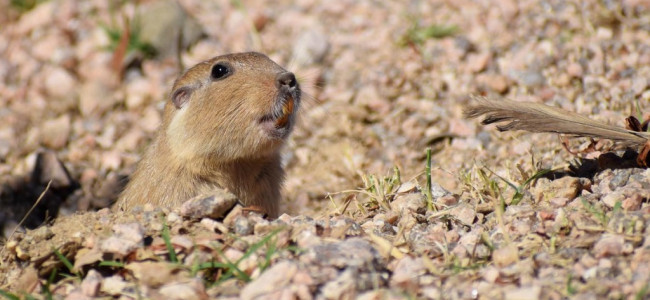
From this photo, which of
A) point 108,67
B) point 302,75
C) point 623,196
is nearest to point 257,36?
point 302,75

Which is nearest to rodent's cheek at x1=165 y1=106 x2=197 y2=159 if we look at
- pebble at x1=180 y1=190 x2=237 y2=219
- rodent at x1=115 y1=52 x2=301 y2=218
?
rodent at x1=115 y1=52 x2=301 y2=218

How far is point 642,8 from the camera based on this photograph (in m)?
6.55

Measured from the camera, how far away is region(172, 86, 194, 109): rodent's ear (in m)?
5.17

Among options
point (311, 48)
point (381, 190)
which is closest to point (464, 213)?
point (381, 190)

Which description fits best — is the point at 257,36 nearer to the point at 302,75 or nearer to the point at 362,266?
the point at 302,75

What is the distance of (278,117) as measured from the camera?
4770 millimetres

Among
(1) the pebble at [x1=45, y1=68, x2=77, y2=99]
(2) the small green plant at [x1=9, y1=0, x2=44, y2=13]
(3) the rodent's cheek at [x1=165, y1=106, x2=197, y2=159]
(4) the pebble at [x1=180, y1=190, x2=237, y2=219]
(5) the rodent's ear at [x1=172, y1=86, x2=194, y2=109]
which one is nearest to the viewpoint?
(4) the pebble at [x1=180, y1=190, x2=237, y2=219]

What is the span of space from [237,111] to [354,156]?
1.75 metres

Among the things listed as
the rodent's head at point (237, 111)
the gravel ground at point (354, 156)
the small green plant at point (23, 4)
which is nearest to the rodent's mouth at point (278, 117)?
the rodent's head at point (237, 111)

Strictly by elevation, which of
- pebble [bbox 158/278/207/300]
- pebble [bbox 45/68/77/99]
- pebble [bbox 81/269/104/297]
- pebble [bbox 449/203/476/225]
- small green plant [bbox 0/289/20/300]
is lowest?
pebble [bbox 45/68/77/99]

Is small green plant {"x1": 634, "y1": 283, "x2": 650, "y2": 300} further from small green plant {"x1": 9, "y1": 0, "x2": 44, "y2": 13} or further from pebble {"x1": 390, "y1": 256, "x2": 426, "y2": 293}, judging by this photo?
small green plant {"x1": 9, "y1": 0, "x2": 44, "y2": 13}

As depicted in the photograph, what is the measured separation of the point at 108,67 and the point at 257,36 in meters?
1.50

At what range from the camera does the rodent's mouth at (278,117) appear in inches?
187

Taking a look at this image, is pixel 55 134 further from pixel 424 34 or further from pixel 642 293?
pixel 642 293
